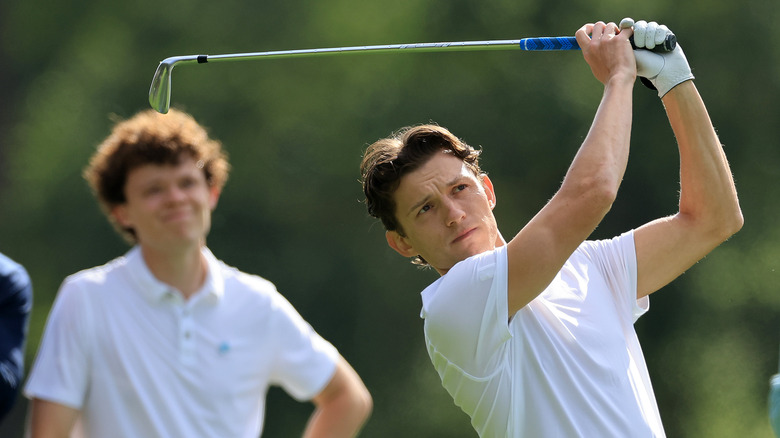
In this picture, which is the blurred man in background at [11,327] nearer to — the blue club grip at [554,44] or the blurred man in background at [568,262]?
the blurred man in background at [568,262]

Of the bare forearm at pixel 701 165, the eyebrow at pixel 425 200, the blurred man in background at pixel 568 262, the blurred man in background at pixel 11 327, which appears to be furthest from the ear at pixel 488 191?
the blurred man in background at pixel 11 327

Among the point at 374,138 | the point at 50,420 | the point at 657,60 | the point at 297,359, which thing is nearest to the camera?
the point at 50,420

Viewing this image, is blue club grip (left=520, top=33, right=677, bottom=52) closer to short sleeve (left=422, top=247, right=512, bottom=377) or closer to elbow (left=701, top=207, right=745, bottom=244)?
elbow (left=701, top=207, right=745, bottom=244)

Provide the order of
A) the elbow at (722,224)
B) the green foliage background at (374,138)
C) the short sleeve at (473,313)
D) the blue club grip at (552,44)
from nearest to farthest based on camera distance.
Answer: the short sleeve at (473,313) < the elbow at (722,224) < the blue club grip at (552,44) < the green foliage background at (374,138)

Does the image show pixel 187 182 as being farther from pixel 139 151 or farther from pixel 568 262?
pixel 568 262

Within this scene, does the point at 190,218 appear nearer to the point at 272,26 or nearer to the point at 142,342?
the point at 142,342

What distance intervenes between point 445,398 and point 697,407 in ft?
7.65

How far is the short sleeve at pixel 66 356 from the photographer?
236cm

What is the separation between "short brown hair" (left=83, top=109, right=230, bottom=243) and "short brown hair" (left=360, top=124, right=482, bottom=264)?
2.91 ft

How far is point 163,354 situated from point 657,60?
150 cm

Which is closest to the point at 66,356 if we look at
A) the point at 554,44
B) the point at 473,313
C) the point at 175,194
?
the point at 175,194

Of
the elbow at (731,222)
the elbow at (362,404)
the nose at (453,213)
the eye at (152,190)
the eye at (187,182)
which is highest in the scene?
the elbow at (731,222)

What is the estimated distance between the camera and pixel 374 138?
1162cm

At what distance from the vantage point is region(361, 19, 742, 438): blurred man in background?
2846mm
